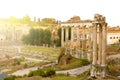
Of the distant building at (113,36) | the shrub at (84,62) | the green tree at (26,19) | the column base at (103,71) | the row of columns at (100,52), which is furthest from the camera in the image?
the green tree at (26,19)

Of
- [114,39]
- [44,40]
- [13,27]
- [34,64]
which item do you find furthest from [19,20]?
[34,64]

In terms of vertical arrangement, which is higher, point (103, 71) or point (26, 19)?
point (26, 19)

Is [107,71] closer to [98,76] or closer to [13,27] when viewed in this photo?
[98,76]

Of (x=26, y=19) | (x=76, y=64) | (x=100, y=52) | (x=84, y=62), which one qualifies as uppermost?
(x=26, y=19)

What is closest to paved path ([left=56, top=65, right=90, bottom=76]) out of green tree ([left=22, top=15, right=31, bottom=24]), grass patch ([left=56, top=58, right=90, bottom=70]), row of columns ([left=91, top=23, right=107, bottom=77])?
grass patch ([left=56, top=58, right=90, bottom=70])

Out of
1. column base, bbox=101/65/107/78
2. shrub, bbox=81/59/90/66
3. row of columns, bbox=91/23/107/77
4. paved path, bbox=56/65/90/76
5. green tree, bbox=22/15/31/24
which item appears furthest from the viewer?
green tree, bbox=22/15/31/24

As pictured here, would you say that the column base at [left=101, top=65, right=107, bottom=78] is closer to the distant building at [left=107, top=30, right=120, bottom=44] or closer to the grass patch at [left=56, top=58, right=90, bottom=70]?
the grass patch at [left=56, top=58, right=90, bottom=70]

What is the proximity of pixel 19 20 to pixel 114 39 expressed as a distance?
7634 cm

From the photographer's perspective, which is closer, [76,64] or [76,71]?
[76,71]

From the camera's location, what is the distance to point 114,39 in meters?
63.9

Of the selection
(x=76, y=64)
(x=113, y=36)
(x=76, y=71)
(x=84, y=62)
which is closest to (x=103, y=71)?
(x=76, y=71)

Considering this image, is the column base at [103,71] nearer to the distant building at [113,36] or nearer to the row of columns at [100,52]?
the row of columns at [100,52]

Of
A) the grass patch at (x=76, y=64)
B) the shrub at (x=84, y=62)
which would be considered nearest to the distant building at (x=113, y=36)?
the grass patch at (x=76, y=64)

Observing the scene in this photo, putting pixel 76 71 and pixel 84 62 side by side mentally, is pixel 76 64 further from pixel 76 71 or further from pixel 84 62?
pixel 76 71
